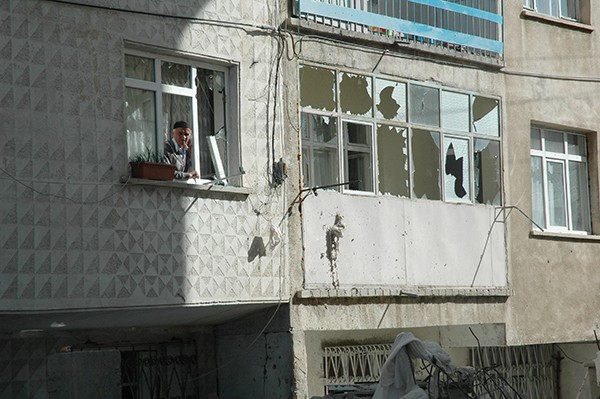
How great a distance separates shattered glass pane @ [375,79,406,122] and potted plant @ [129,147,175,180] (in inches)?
161

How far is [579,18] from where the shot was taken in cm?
2102

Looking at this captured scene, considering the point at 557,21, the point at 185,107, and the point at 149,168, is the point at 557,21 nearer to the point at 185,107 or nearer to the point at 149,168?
the point at 185,107

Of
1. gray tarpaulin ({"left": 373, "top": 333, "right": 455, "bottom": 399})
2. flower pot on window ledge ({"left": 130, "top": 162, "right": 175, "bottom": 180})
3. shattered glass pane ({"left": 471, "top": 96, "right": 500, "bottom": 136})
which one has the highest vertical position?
shattered glass pane ({"left": 471, "top": 96, "right": 500, "bottom": 136})

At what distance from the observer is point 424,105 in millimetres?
17750

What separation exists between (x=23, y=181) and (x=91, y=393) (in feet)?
9.35

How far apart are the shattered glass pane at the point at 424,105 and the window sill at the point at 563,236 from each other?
2.85m

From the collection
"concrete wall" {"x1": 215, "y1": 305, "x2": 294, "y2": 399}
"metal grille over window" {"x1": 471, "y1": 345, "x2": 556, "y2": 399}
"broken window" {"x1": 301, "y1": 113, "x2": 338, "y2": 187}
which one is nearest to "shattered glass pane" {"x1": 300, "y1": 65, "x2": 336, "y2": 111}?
"broken window" {"x1": 301, "y1": 113, "x2": 338, "y2": 187}

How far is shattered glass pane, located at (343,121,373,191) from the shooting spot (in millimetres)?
16688

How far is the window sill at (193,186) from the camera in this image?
13.7 metres

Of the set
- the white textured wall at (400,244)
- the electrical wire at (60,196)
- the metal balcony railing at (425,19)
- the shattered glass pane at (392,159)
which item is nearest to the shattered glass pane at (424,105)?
the shattered glass pane at (392,159)

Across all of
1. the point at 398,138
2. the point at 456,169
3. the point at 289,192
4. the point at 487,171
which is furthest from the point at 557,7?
the point at 289,192

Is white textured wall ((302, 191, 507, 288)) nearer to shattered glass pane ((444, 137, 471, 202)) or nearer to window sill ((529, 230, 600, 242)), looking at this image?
shattered glass pane ((444, 137, 471, 202))

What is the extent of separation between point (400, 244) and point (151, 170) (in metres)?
4.59

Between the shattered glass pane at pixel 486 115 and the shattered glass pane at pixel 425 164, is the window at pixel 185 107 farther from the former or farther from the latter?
the shattered glass pane at pixel 486 115
